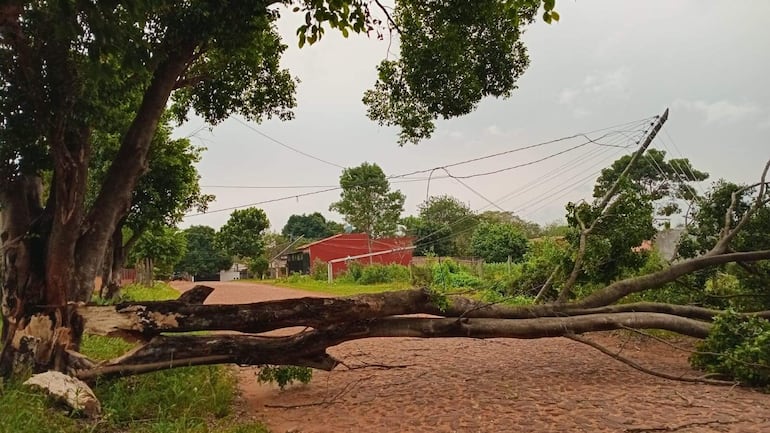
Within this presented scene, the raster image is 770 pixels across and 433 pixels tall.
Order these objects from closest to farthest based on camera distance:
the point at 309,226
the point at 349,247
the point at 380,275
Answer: the point at 380,275
the point at 349,247
the point at 309,226

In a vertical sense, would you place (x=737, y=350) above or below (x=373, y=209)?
below

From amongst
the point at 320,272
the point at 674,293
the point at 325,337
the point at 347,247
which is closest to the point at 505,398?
the point at 325,337

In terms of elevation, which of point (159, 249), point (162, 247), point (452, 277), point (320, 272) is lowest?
point (452, 277)

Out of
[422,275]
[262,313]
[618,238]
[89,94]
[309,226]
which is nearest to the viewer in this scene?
[89,94]

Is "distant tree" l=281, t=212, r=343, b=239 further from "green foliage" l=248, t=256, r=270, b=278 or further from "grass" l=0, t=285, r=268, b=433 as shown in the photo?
"grass" l=0, t=285, r=268, b=433

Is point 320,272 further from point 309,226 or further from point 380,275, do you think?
point 309,226

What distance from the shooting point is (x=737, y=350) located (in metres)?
6.06

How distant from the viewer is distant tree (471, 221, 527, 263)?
102ft

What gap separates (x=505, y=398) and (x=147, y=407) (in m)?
3.65

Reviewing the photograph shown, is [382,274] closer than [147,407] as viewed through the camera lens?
No

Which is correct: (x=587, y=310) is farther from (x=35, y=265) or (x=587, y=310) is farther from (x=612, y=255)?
(x=35, y=265)

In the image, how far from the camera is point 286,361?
602 centimetres

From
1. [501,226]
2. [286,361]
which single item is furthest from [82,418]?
[501,226]

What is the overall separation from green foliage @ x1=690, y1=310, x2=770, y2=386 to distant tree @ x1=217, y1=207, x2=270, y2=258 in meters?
41.5
